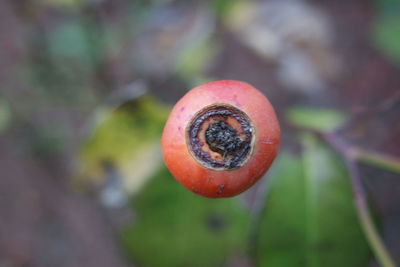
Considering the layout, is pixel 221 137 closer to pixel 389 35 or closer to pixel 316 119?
pixel 316 119

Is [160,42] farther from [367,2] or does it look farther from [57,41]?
[367,2]

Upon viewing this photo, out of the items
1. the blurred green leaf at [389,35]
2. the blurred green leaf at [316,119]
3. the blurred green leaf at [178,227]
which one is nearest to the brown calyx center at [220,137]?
the blurred green leaf at [178,227]

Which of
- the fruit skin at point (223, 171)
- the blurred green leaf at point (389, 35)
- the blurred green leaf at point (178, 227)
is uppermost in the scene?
the blurred green leaf at point (389, 35)

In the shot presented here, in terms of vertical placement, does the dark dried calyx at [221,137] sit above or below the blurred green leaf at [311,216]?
below

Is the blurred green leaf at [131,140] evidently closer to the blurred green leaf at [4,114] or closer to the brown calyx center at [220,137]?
the brown calyx center at [220,137]

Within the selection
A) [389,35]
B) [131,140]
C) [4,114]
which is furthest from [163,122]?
[389,35]
